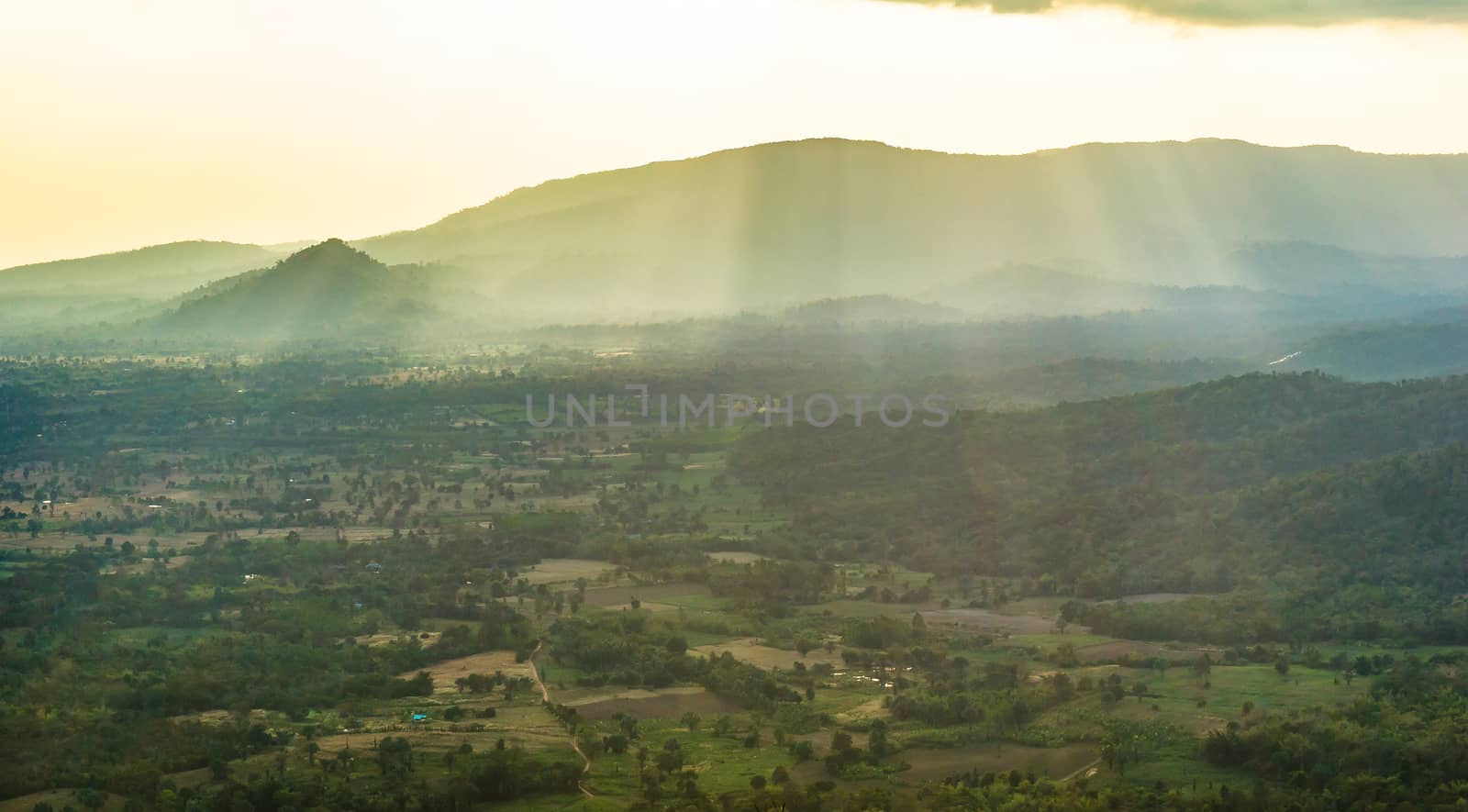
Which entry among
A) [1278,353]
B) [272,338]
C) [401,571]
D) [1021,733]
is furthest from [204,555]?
[272,338]

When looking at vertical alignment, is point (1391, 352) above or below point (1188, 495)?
above

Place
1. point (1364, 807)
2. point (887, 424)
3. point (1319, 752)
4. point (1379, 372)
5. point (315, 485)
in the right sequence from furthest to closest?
1. point (1379, 372)
2. point (887, 424)
3. point (315, 485)
4. point (1319, 752)
5. point (1364, 807)

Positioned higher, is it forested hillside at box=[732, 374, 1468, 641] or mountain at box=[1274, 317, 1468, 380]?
mountain at box=[1274, 317, 1468, 380]

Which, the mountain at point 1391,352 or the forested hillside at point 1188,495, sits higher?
the mountain at point 1391,352

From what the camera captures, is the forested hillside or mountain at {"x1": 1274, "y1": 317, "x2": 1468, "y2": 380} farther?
mountain at {"x1": 1274, "y1": 317, "x2": 1468, "y2": 380}

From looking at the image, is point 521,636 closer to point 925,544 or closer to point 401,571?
point 401,571

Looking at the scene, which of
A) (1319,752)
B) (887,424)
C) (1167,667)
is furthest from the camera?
(887,424)

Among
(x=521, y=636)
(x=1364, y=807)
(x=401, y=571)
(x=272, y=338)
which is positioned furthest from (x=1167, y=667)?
(x=272, y=338)

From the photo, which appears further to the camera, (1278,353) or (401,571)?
(1278,353)

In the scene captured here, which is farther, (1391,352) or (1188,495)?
(1391,352)

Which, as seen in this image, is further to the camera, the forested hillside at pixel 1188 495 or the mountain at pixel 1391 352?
the mountain at pixel 1391 352
